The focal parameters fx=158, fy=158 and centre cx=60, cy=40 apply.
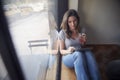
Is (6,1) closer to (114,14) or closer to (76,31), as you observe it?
(76,31)

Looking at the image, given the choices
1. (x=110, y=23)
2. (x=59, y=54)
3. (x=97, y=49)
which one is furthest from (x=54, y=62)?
(x=110, y=23)

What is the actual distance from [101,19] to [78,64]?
1619mm

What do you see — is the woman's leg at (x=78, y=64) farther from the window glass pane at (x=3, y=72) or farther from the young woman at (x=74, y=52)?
the window glass pane at (x=3, y=72)

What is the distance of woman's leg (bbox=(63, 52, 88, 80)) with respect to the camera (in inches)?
68.5

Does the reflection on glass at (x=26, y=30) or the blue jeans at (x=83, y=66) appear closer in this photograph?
the reflection on glass at (x=26, y=30)

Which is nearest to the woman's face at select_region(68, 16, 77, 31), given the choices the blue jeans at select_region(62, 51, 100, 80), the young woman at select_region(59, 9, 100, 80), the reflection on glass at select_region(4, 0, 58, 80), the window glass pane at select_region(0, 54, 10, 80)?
the young woman at select_region(59, 9, 100, 80)

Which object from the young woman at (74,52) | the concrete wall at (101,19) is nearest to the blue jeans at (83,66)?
the young woman at (74,52)

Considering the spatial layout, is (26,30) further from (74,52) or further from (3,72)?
(74,52)

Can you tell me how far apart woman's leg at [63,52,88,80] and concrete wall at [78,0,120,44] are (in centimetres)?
134

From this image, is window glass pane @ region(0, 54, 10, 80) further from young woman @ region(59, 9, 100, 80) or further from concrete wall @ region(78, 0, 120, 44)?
concrete wall @ region(78, 0, 120, 44)

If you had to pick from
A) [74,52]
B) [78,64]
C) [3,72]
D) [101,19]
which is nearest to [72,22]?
[74,52]

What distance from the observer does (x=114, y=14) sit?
121 inches

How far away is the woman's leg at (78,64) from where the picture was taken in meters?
1.74

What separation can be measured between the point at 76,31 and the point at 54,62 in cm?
49
